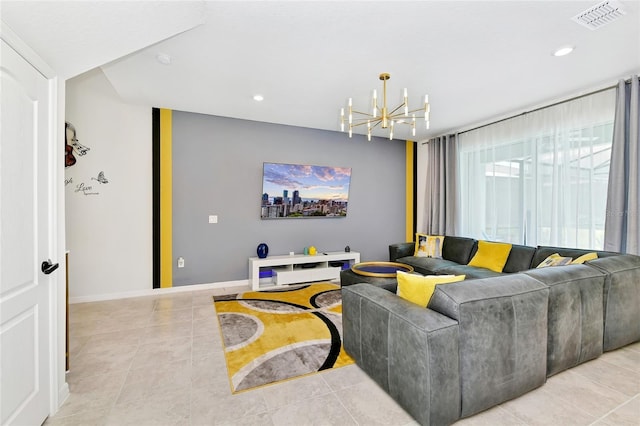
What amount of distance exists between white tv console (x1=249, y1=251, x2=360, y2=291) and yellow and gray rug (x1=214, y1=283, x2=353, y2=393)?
0.30 meters

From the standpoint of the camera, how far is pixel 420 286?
6.15ft

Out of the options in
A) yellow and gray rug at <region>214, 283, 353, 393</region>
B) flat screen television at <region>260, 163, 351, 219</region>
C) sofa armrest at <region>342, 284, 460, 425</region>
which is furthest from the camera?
flat screen television at <region>260, 163, 351, 219</region>

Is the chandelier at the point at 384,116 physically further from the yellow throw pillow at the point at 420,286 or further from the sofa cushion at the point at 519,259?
the sofa cushion at the point at 519,259

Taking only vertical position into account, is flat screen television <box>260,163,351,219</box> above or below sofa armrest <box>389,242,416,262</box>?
above

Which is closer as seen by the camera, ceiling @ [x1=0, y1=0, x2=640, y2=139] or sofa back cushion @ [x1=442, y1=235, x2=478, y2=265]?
ceiling @ [x1=0, y1=0, x2=640, y2=139]

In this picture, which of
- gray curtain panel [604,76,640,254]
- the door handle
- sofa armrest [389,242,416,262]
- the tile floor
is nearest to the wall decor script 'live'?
the tile floor

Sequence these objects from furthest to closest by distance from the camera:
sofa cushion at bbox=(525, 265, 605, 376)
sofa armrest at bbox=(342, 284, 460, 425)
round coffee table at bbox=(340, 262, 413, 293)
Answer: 1. round coffee table at bbox=(340, 262, 413, 293)
2. sofa cushion at bbox=(525, 265, 605, 376)
3. sofa armrest at bbox=(342, 284, 460, 425)

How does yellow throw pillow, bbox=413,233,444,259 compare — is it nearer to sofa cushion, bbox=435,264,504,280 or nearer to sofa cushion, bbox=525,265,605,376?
sofa cushion, bbox=435,264,504,280

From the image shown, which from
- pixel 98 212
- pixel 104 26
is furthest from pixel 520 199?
pixel 98 212

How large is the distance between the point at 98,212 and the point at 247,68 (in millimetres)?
2888

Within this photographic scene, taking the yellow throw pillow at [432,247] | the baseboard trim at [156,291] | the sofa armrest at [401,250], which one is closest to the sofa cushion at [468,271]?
the yellow throw pillow at [432,247]

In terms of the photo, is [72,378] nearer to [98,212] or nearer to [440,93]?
[98,212]

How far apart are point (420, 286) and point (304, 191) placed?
335 cm

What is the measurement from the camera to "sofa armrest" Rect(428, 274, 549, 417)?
160cm
